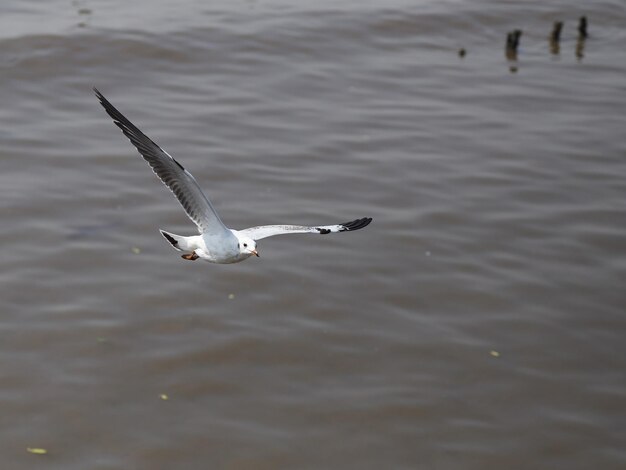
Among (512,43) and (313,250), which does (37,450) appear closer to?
(313,250)

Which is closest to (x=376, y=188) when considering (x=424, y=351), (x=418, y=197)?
(x=418, y=197)

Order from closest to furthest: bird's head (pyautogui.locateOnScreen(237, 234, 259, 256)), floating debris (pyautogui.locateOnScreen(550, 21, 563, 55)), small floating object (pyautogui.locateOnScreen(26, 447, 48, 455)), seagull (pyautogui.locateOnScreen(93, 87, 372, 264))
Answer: seagull (pyautogui.locateOnScreen(93, 87, 372, 264))
bird's head (pyautogui.locateOnScreen(237, 234, 259, 256))
small floating object (pyautogui.locateOnScreen(26, 447, 48, 455))
floating debris (pyautogui.locateOnScreen(550, 21, 563, 55))

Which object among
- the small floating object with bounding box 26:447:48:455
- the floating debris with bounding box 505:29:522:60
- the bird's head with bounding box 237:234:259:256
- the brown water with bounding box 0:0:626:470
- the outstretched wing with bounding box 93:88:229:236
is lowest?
the small floating object with bounding box 26:447:48:455

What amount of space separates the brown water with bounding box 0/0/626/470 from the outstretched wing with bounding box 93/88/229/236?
3523mm

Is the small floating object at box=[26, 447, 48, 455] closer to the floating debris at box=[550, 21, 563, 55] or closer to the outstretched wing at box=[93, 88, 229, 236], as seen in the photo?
the outstretched wing at box=[93, 88, 229, 236]

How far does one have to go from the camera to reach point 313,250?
54.9ft

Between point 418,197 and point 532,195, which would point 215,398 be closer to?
point 418,197

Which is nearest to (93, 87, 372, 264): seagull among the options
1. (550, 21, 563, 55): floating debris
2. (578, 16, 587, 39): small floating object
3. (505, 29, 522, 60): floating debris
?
(505, 29, 522, 60): floating debris

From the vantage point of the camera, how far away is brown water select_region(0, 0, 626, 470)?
13000 mm

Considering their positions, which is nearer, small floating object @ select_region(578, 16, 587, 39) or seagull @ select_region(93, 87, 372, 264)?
seagull @ select_region(93, 87, 372, 264)

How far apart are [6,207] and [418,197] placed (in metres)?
6.79

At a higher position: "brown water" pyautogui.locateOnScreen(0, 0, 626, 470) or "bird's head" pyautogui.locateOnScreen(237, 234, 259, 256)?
"bird's head" pyautogui.locateOnScreen(237, 234, 259, 256)

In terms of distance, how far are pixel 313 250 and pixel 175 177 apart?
23.1ft

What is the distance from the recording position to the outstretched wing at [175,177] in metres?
9.58
